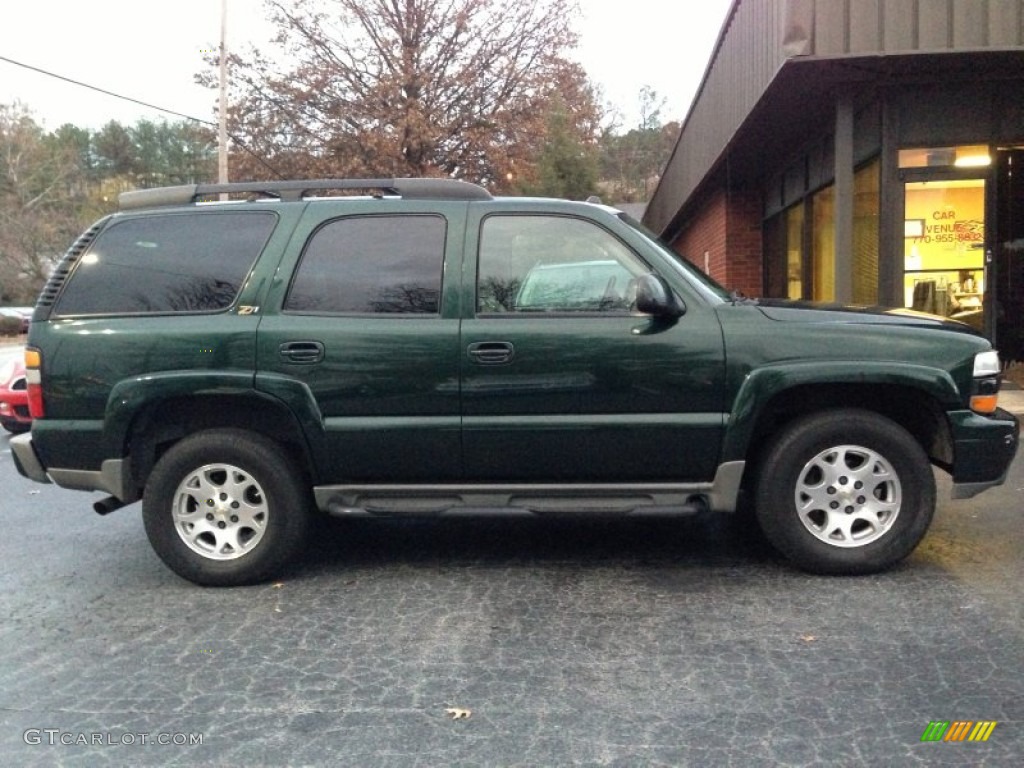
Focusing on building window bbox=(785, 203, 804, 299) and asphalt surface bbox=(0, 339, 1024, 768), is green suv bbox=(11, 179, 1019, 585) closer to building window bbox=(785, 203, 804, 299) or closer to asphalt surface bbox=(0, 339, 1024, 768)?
asphalt surface bbox=(0, 339, 1024, 768)

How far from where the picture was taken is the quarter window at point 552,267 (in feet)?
15.6

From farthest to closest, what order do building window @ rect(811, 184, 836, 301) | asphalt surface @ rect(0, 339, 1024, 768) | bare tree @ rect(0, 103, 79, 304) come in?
1. bare tree @ rect(0, 103, 79, 304)
2. building window @ rect(811, 184, 836, 301)
3. asphalt surface @ rect(0, 339, 1024, 768)

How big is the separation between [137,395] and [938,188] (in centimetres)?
842

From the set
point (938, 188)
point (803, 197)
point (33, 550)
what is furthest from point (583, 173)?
point (33, 550)

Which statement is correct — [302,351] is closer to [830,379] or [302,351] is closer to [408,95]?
[830,379]

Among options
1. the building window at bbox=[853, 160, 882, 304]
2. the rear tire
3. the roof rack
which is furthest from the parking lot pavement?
the building window at bbox=[853, 160, 882, 304]

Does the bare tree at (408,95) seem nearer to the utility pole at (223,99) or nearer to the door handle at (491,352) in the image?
the utility pole at (223,99)

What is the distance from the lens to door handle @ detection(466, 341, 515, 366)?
182 inches

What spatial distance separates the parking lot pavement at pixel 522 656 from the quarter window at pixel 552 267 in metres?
1.41

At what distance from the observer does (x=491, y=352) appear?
15.2ft

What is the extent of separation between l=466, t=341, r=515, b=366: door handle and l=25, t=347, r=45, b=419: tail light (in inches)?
85.2

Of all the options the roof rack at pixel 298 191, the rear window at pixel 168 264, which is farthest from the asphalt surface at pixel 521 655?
the roof rack at pixel 298 191

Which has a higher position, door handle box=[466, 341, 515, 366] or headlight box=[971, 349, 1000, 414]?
door handle box=[466, 341, 515, 366]

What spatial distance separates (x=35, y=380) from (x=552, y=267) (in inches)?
105
